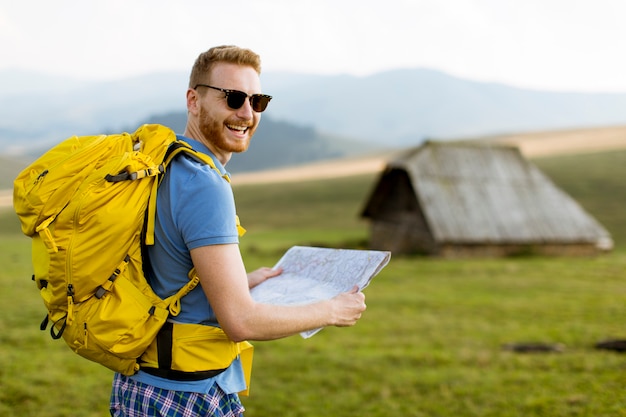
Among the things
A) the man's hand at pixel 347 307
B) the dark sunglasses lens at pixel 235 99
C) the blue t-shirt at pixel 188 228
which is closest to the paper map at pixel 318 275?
the man's hand at pixel 347 307

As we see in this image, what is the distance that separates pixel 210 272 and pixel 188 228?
0.56 ft

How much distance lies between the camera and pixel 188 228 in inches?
88.1

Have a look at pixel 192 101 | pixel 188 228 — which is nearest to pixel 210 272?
pixel 188 228

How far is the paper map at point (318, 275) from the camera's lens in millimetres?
2555

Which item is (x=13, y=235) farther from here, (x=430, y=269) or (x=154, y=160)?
(x=154, y=160)

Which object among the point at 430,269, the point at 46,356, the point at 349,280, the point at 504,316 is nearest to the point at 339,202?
the point at 430,269

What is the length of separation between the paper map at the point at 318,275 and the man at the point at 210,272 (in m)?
0.12

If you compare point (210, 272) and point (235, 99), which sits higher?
point (235, 99)

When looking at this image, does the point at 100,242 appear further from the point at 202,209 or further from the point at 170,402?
the point at 170,402

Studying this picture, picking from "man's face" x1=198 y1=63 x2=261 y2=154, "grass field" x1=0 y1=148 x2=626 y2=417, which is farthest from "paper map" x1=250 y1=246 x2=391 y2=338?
"grass field" x1=0 y1=148 x2=626 y2=417

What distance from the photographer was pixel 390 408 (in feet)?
21.7

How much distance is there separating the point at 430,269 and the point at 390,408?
16172mm

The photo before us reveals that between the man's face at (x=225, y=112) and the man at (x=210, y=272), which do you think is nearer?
the man at (x=210, y=272)

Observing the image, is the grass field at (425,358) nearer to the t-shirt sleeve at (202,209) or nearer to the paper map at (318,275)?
the paper map at (318,275)
